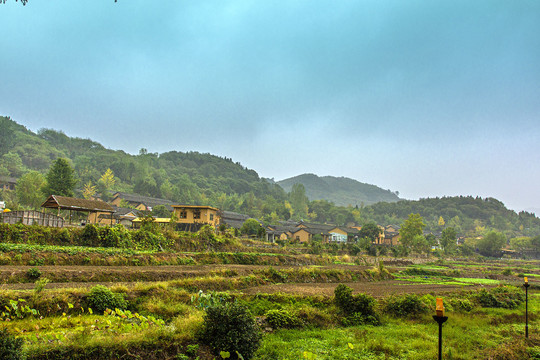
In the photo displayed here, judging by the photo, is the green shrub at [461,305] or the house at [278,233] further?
the house at [278,233]

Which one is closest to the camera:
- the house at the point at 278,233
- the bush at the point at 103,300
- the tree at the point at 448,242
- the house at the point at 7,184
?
the bush at the point at 103,300

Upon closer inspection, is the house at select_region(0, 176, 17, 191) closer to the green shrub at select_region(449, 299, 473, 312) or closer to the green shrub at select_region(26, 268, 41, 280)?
the green shrub at select_region(26, 268, 41, 280)

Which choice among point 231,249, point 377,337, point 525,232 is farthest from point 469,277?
point 525,232

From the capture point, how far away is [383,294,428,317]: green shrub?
52.2 ft

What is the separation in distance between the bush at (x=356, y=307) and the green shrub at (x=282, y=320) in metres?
2.78

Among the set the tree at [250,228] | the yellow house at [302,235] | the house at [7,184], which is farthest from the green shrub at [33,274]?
the house at [7,184]

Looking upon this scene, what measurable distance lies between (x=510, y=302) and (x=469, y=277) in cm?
2198

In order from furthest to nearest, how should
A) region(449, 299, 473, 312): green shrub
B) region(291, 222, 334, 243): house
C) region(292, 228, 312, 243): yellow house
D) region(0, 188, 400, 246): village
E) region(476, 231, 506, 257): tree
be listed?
region(476, 231, 506, 257): tree → region(292, 228, 312, 243): yellow house → region(291, 222, 334, 243): house → region(0, 188, 400, 246): village → region(449, 299, 473, 312): green shrub

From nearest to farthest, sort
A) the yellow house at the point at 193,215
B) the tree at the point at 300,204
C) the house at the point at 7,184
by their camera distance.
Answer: the yellow house at the point at 193,215, the house at the point at 7,184, the tree at the point at 300,204

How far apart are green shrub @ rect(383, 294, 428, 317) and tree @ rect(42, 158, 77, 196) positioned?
46.8 meters

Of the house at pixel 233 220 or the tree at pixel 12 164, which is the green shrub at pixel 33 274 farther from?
the tree at pixel 12 164

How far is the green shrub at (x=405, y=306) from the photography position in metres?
15.9

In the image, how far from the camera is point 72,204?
3086cm

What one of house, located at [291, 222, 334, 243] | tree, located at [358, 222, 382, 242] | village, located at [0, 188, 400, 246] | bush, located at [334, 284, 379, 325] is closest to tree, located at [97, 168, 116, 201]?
village, located at [0, 188, 400, 246]
